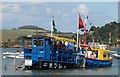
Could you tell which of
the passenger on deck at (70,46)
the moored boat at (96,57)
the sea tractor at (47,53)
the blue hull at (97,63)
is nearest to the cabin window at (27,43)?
the sea tractor at (47,53)

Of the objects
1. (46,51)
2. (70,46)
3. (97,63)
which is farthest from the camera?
(97,63)

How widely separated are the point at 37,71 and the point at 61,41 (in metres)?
6.85

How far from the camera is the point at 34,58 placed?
69.7 metres

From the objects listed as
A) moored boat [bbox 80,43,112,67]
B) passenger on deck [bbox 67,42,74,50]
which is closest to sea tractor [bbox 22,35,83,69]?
passenger on deck [bbox 67,42,74,50]

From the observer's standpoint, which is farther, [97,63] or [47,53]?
[97,63]

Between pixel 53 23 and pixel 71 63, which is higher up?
pixel 53 23

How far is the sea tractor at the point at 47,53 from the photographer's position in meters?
69.3

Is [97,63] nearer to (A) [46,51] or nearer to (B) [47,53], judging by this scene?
(B) [47,53]

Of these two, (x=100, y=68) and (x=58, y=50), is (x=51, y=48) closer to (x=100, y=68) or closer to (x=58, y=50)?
(x=58, y=50)

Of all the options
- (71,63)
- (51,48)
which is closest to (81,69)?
(71,63)

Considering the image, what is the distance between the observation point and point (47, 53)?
69.2 metres

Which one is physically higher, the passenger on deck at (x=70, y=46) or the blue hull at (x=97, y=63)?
the passenger on deck at (x=70, y=46)

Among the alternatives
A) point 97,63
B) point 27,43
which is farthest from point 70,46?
point 97,63

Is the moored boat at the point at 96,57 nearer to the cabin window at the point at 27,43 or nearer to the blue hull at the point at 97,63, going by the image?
the blue hull at the point at 97,63
